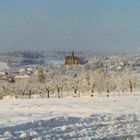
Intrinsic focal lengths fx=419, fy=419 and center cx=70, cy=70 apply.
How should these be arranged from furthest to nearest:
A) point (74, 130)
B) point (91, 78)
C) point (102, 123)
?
point (91, 78), point (102, 123), point (74, 130)

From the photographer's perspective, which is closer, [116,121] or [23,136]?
[23,136]

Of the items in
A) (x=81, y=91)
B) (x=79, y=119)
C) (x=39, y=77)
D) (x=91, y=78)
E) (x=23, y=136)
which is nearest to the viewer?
(x=23, y=136)

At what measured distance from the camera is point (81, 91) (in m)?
107

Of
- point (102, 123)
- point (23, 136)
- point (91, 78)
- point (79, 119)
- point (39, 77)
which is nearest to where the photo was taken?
point (23, 136)

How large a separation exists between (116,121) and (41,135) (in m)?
5.66

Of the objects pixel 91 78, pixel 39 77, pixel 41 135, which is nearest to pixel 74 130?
pixel 41 135

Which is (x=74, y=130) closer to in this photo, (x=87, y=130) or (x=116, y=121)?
(x=87, y=130)

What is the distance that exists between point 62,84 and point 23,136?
346 feet

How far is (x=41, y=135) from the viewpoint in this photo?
1588cm

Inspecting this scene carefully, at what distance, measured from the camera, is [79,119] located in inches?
819

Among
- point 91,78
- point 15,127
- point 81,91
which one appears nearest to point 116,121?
point 15,127

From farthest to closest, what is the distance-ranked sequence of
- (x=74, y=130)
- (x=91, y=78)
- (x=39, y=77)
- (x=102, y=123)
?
(x=39, y=77) < (x=91, y=78) < (x=102, y=123) < (x=74, y=130)

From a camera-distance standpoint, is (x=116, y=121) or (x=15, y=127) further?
(x=116, y=121)

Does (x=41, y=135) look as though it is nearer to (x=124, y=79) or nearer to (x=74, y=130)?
(x=74, y=130)
